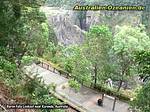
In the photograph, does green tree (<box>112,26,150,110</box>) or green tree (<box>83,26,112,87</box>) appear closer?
green tree (<box>112,26,150,110</box>)

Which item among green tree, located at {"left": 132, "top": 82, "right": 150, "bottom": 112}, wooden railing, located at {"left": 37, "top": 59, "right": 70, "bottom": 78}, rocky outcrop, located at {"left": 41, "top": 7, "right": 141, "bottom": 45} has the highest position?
green tree, located at {"left": 132, "top": 82, "right": 150, "bottom": 112}

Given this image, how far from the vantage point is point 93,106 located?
19.6 metres

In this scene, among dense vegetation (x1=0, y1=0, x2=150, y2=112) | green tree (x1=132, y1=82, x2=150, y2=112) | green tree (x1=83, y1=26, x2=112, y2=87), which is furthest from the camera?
green tree (x1=83, y1=26, x2=112, y2=87)

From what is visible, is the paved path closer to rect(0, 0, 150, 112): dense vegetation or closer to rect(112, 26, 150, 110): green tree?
rect(0, 0, 150, 112): dense vegetation

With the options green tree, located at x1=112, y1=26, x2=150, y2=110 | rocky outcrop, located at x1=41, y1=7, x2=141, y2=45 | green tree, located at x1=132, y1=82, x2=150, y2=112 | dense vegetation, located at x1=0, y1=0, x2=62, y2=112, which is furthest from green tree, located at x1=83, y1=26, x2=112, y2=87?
rocky outcrop, located at x1=41, y1=7, x2=141, y2=45

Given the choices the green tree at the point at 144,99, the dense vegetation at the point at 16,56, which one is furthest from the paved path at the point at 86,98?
the green tree at the point at 144,99

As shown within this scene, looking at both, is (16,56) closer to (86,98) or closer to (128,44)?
(128,44)

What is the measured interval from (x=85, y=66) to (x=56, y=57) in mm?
8965

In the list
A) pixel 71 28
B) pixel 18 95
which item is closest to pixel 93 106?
pixel 18 95

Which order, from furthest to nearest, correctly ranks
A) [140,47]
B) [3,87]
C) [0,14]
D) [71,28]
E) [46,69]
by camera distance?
[71,28], [46,69], [140,47], [0,14], [3,87]

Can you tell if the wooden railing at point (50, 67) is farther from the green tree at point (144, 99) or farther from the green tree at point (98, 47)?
the green tree at point (144, 99)

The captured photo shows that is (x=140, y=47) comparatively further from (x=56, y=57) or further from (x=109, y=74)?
(x=56, y=57)

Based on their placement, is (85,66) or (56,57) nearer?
(85,66)

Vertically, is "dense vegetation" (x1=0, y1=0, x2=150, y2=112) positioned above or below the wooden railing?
above
